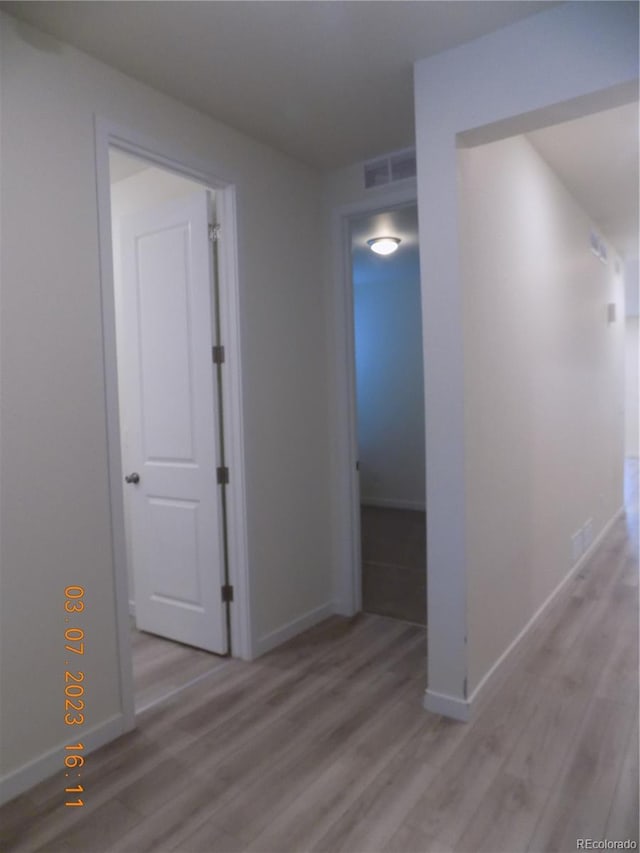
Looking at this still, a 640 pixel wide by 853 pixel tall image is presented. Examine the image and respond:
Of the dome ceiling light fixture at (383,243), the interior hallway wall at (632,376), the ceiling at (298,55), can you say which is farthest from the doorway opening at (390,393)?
the interior hallway wall at (632,376)

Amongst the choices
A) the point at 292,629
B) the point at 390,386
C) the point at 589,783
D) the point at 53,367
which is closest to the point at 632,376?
the point at 390,386

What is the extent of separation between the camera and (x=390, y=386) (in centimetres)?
672

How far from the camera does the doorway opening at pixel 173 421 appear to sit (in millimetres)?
2844

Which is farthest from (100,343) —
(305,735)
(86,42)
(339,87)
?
(305,735)

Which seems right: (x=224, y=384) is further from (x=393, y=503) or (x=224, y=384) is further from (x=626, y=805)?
(x=393, y=503)

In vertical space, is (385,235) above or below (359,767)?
above

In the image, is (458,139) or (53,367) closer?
(53,367)

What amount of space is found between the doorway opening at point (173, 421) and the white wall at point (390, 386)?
353 centimetres

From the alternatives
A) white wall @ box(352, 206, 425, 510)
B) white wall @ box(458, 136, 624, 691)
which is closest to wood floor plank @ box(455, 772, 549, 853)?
white wall @ box(458, 136, 624, 691)

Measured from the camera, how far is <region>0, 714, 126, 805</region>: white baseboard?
6.20 ft

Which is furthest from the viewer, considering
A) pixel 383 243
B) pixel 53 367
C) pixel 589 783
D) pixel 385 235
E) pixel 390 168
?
pixel 385 235

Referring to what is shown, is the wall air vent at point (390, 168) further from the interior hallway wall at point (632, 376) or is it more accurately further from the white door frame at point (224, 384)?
the interior hallway wall at point (632, 376)

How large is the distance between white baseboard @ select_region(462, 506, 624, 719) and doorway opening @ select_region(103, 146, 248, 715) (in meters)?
1.19

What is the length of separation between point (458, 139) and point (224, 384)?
1519 millimetres
